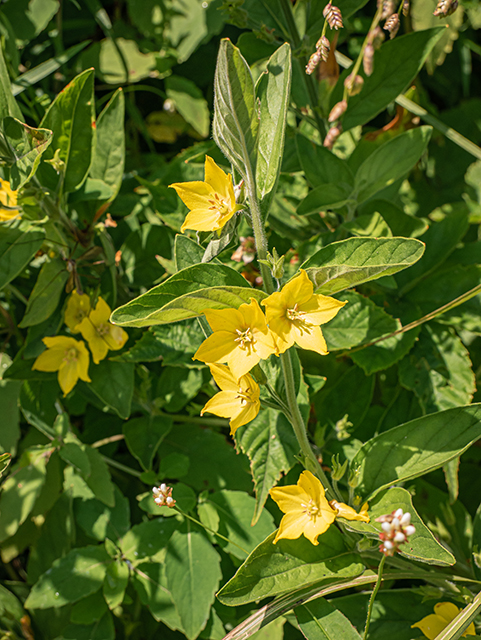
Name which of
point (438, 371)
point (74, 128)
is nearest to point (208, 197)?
point (74, 128)

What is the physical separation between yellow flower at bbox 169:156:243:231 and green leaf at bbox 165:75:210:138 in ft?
4.13

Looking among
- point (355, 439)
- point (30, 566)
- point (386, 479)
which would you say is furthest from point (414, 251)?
point (30, 566)

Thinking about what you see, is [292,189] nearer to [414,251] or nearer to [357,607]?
[414,251]

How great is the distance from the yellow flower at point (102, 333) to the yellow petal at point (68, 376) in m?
0.09

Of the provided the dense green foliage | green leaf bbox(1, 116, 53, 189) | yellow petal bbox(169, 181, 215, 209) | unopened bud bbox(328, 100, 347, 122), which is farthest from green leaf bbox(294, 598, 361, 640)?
unopened bud bbox(328, 100, 347, 122)

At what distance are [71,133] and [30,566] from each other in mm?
1726

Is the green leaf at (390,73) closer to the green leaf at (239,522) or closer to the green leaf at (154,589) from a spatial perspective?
the green leaf at (239,522)

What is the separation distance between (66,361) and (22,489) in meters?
0.60

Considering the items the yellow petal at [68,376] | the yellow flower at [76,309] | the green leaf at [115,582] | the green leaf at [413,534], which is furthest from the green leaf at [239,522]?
the yellow flower at [76,309]

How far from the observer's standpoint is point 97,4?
2.41 meters

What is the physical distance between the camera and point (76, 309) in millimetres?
1792

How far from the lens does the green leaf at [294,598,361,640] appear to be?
4.26ft

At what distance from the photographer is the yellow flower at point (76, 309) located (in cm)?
176

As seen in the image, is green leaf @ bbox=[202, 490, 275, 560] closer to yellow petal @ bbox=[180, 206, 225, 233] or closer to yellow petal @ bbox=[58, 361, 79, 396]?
yellow petal @ bbox=[58, 361, 79, 396]
